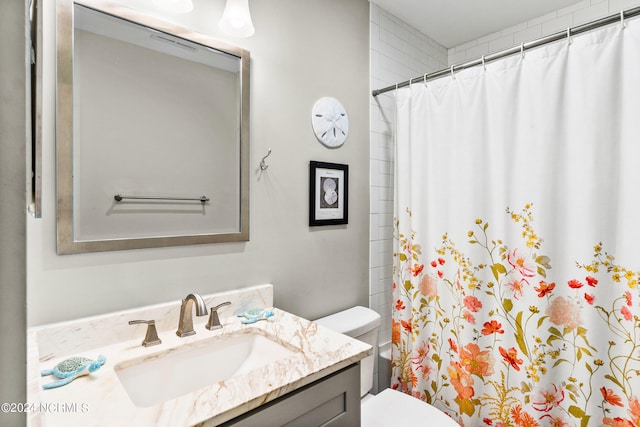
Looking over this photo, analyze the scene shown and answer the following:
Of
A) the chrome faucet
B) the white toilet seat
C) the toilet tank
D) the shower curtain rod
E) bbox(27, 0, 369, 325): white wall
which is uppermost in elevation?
the shower curtain rod

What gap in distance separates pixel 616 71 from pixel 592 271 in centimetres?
75

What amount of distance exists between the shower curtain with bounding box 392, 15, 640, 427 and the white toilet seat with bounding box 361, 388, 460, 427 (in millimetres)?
284

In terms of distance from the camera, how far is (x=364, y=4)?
195 cm

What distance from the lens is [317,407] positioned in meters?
0.94

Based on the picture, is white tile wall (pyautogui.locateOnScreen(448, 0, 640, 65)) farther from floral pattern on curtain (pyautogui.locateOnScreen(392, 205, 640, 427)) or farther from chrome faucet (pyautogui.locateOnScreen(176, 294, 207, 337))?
chrome faucet (pyautogui.locateOnScreen(176, 294, 207, 337))

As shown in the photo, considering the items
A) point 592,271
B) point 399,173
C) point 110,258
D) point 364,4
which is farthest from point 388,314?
point 364,4

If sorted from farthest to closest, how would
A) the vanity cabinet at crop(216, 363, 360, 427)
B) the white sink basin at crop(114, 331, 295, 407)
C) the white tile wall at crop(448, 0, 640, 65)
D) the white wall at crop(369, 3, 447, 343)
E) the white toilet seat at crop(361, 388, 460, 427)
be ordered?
the white wall at crop(369, 3, 447, 343) < the white tile wall at crop(448, 0, 640, 65) < the white toilet seat at crop(361, 388, 460, 427) < the white sink basin at crop(114, 331, 295, 407) < the vanity cabinet at crop(216, 363, 360, 427)

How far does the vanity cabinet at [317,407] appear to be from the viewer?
821mm

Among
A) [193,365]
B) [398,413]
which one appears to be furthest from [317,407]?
[398,413]

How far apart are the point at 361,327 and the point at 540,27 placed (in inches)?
85.2

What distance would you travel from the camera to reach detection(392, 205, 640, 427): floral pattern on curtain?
49.9 inches

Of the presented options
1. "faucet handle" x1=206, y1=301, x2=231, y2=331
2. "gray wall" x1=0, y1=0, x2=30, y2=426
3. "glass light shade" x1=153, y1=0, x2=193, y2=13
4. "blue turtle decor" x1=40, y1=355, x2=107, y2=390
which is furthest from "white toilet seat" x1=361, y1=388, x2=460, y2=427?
"glass light shade" x1=153, y1=0, x2=193, y2=13

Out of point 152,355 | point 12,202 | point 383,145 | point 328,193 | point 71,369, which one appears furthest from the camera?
point 383,145

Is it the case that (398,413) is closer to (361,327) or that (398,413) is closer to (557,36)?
(361,327)
